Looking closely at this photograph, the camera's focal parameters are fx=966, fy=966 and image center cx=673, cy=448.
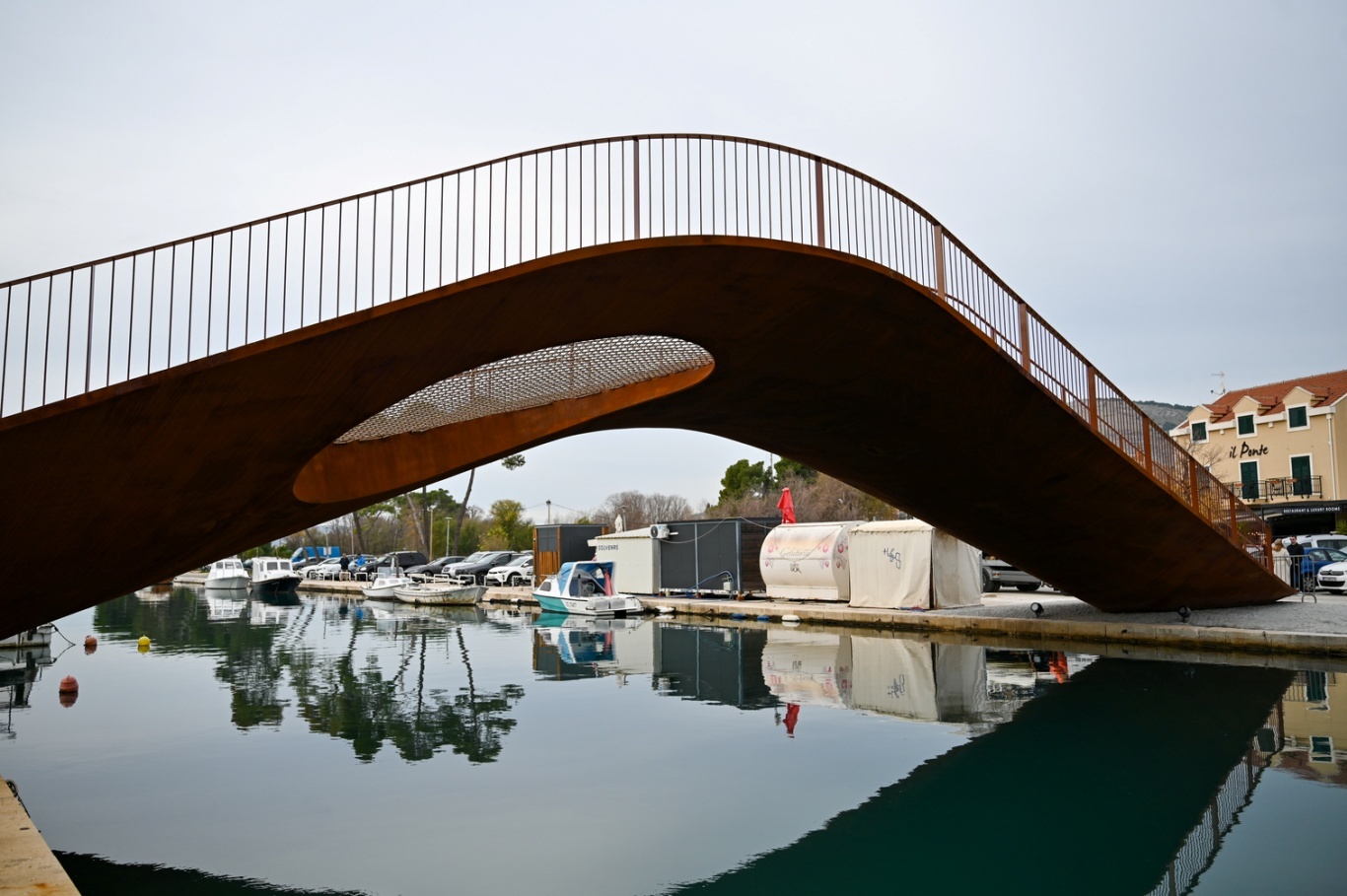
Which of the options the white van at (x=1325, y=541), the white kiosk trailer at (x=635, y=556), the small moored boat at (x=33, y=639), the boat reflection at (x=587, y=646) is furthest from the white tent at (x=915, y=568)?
the small moored boat at (x=33, y=639)

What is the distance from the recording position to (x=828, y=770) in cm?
963

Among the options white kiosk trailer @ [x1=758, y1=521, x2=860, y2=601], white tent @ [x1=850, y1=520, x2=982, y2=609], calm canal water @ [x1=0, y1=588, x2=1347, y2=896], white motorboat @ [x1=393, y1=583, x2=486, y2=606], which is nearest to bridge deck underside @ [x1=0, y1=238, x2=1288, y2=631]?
calm canal water @ [x1=0, y1=588, x2=1347, y2=896]

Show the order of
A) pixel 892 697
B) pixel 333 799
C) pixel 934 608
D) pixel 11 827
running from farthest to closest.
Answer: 1. pixel 934 608
2. pixel 892 697
3. pixel 333 799
4. pixel 11 827

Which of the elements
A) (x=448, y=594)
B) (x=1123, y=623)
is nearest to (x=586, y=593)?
(x=448, y=594)

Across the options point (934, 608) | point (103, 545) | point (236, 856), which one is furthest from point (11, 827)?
point (934, 608)

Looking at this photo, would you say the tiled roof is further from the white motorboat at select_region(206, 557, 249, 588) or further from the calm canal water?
the white motorboat at select_region(206, 557, 249, 588)

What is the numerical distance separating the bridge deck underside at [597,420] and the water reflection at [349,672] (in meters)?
3.04

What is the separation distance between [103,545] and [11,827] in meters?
3.48

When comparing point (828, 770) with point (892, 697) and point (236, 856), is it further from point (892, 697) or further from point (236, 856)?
point (236, 856)

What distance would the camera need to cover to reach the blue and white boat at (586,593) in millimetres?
28609

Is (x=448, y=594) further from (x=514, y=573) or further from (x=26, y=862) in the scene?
(x=26, y=862)

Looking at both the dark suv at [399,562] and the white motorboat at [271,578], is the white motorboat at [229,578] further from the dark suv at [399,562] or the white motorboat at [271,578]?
the dark suv at [399,562]

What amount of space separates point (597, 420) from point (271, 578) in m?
40.1

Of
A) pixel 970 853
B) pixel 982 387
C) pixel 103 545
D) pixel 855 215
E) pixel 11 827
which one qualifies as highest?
pixel 855 215
